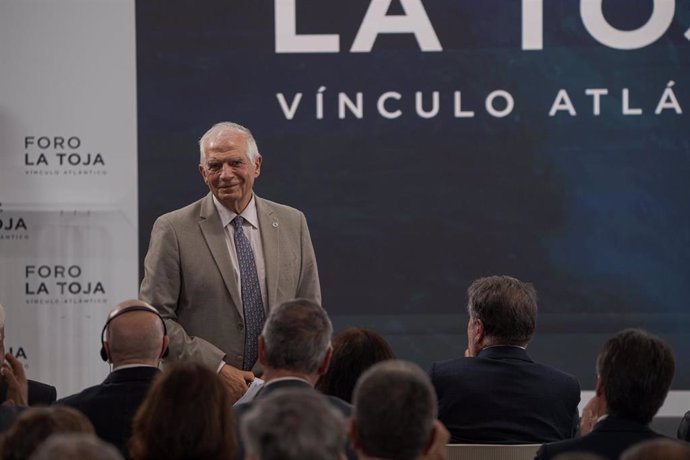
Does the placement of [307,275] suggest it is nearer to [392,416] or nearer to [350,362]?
[350,362]

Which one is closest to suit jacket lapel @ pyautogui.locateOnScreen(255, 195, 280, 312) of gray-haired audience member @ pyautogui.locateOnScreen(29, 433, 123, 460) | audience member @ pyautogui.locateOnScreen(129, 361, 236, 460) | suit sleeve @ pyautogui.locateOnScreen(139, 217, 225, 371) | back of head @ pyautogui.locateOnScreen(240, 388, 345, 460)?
suit sleeve @ pyautogui.locateOnScreen(139, 217, 225, 371)

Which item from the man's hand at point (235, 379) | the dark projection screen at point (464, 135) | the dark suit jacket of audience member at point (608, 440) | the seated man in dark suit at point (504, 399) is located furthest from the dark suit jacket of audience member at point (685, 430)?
the dark projection screen at point (464, 135)

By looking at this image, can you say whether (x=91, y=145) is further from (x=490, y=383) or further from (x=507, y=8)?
(x=490, y=383)

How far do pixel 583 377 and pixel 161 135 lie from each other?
8.53 ft

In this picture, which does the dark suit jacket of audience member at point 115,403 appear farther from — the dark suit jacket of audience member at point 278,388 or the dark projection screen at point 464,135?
the dark projection screen at point 464,135

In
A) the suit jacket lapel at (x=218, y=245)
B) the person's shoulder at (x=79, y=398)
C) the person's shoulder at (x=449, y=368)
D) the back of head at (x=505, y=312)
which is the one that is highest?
the suit jacket lapel at (x=218, y=245)

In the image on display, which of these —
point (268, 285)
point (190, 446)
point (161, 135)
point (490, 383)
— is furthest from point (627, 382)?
point (161, 135)

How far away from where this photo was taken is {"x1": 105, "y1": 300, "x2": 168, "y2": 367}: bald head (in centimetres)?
361

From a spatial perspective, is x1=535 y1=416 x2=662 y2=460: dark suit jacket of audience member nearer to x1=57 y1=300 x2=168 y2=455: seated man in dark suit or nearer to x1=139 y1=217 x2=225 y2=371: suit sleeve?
x1=57 y1=300 x2=168 y2=455: seated man in dark suit

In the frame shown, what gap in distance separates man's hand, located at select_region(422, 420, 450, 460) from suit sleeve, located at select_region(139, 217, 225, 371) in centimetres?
157

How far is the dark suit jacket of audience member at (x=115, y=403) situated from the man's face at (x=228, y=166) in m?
1.20

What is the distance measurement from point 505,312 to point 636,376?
78 centimetres

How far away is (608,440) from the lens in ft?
10.3

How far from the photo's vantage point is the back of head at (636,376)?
10.5 feet
